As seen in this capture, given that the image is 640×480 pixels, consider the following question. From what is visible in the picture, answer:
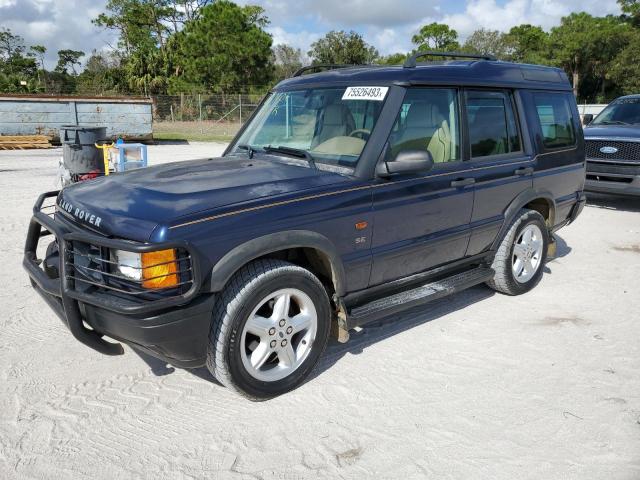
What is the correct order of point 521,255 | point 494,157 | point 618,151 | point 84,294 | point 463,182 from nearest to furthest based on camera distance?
point 84,294 → point 463,182 → point 494,157 → point 521,255 → point 618,151

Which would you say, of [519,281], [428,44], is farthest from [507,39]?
[519,281]

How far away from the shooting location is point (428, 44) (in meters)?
56.1

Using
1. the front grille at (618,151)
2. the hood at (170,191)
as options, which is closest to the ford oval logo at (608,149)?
the front grille at (618,151)

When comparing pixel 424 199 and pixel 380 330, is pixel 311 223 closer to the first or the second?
pixel 424 199

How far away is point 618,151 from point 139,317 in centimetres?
879

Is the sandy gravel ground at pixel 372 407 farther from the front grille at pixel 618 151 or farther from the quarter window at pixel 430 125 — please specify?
the front grille at pixel 618 151

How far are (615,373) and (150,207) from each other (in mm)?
3279

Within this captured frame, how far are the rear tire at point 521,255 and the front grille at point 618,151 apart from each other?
15.6 feet

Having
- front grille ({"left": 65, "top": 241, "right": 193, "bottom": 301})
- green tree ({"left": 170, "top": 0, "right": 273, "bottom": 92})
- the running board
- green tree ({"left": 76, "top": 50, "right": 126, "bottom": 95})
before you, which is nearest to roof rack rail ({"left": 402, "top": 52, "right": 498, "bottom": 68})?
the running board

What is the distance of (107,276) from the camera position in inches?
118

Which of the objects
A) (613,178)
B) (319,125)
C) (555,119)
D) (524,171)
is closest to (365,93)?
(319,125)

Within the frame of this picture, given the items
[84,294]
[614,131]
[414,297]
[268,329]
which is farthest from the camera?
[614,131]

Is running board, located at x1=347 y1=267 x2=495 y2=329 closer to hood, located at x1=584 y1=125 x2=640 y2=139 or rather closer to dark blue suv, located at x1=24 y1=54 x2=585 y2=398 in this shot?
dark blue suv, located at x1=24 y1=54 x2=585 y2=398

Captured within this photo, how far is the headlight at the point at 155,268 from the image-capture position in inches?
109
